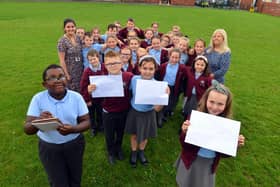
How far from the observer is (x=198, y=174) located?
2.82 m

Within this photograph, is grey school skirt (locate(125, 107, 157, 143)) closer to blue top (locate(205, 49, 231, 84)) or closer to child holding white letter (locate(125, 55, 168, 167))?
child holding white letter (locate(125, 55, 168, 167))

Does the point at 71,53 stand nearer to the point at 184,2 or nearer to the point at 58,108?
the point at 58,108

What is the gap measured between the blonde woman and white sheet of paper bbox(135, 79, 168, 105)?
183 cm

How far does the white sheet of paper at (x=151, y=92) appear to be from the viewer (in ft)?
10.8

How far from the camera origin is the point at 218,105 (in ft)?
8.34

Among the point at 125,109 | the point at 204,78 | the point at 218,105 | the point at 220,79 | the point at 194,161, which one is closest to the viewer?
the point at 218,105

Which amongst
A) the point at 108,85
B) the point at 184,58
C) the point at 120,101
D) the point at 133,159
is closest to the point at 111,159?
the point at 133,159

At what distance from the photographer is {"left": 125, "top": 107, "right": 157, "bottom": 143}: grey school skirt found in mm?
3682

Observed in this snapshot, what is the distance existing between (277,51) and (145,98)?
13.8 metres

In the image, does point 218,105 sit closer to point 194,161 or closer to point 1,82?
point 194,161

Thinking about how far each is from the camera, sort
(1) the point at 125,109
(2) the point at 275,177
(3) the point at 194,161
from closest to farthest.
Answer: (3) the point at 194,161, (1) the point at 125,109, (2) the point at 275,177

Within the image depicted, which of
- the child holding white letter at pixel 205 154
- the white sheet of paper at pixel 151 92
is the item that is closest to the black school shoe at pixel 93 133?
the white sheet of paper at pixel 151 92

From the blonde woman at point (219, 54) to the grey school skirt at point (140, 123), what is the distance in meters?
1.83

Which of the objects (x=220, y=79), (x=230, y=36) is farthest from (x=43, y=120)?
(x=230, y=36)
